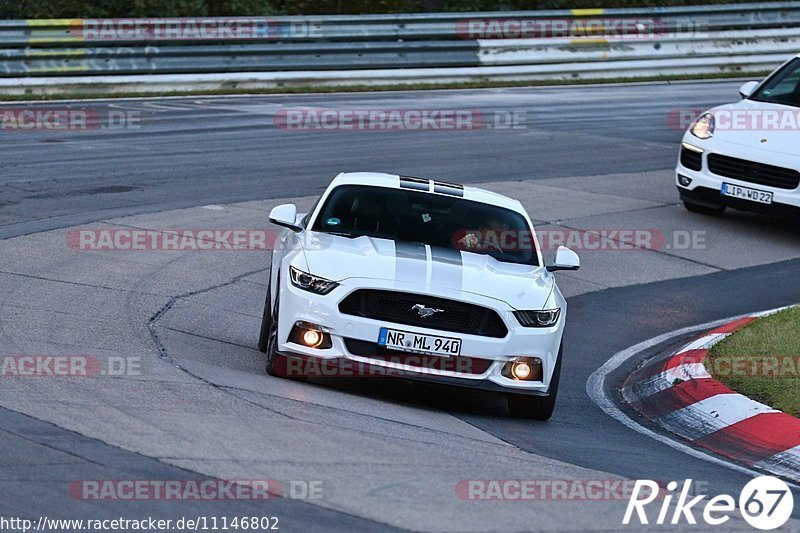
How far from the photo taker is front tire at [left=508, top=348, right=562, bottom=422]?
860 centimetres

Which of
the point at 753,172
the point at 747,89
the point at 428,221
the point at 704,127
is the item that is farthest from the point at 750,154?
the point at 428,221

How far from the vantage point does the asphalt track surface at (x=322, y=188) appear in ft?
20.7

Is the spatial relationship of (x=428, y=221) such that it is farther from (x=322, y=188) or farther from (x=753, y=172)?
(x=322, y=188)

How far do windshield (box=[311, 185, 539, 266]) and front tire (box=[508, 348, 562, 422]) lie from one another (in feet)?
3.19

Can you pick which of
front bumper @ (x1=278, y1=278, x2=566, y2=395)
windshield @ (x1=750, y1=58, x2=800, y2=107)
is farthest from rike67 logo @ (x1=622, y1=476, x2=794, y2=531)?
windshield @ (x1=750, y1=58, x2=800, y2=107)

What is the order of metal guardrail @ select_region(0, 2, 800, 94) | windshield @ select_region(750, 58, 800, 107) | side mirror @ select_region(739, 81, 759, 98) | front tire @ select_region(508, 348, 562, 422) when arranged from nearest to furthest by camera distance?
front tire @ select_region(508, 348, 562, 422) < windshield @ select_region(750, 58, 800, 107) < side mirror @ select_region(739, 81, 759, 98) < metal guardrail @ select_region(0, 2, 800, 94)

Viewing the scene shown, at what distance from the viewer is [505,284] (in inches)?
337

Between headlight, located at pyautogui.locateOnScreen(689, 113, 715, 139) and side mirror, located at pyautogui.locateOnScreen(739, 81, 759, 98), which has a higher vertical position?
side mirror, located at pyautogui.locateOnScreen(739, 81, 759, 98)

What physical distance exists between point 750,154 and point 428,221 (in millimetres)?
6800

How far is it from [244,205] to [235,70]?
9.26m

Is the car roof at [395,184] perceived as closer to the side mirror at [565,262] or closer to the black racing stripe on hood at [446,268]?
the side mirror at [565,262]

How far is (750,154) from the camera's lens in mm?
15039

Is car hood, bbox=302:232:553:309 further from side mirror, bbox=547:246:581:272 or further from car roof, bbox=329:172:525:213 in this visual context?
car roof, bbox=329:172:525:213

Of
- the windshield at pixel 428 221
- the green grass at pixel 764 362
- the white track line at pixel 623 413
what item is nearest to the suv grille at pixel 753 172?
the white track line at pixel 623 413
